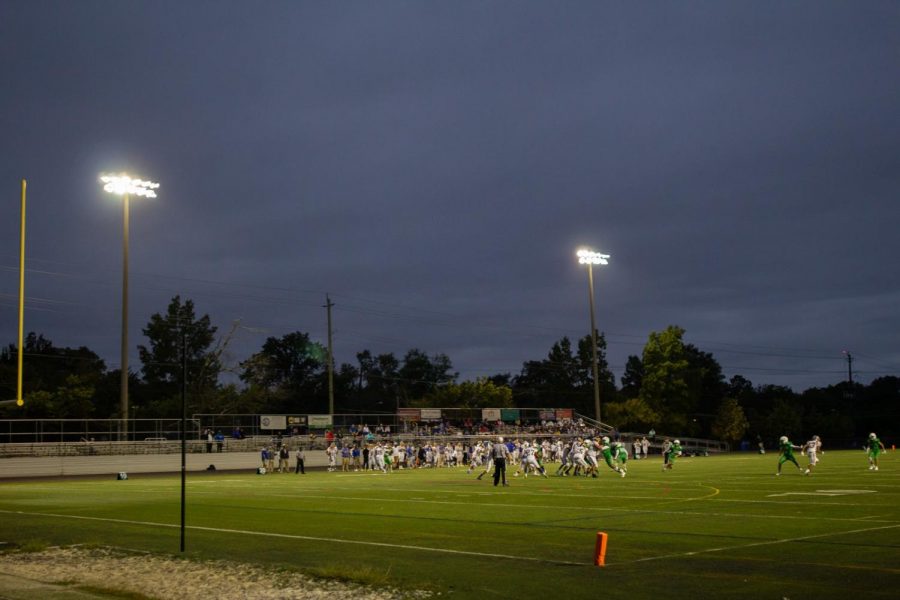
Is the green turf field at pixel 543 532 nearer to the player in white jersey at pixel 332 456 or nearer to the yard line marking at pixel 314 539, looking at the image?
the yard line marking at pixel 314 539

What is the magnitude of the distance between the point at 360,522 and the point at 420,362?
4518 inches

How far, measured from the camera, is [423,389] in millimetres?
134000

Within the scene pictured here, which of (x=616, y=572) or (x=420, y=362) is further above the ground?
(x=420, y=362)

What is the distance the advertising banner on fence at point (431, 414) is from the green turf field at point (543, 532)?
42964 mm

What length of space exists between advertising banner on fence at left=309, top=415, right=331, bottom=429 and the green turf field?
3461 centimetres

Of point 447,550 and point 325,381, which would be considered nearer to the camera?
point 447,550

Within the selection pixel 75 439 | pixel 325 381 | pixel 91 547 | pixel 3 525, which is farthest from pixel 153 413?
pixel 91 547

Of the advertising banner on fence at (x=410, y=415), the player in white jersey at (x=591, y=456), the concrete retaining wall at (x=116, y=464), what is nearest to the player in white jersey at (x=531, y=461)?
the player in white jersey at (x=591, y=456)

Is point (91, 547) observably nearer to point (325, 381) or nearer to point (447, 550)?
point (447, 550)

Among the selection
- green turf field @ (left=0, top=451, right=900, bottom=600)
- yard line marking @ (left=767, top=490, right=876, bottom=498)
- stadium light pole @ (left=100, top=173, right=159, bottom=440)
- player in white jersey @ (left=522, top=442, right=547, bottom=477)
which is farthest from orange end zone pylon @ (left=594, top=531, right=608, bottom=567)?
stadium light pole @ (left=100, top=173, right=159, bottom=440)

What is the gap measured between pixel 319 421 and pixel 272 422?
4398 mm

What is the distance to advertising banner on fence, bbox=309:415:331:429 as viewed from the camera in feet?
218

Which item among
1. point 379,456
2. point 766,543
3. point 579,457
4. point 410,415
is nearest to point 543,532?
point 766,543

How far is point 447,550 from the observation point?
14.9 metres
